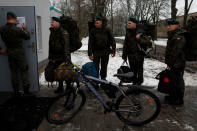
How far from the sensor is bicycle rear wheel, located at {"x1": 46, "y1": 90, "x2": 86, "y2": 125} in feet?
11.5

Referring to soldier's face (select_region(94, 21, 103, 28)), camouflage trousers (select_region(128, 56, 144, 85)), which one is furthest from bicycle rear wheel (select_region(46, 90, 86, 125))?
soldier's face (select_region(94, 21, 103, 28))

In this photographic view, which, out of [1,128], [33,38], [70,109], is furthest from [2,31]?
[70,109]

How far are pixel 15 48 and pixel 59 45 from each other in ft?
3.56

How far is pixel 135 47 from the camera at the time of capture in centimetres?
527

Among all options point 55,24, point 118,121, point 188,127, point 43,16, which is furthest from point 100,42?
point 43,16

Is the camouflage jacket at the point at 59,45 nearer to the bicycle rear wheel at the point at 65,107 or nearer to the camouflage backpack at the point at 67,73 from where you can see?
the camouflage backpack at the point at 67,73

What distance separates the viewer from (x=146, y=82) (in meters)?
6.69

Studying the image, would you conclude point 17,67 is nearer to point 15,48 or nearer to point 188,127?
point 15,48

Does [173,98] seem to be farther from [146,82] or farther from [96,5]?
[96,5]

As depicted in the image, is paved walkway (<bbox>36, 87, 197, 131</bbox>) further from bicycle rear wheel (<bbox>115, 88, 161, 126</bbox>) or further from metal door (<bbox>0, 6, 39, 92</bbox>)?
metal door (<bbox>0, 6, 39, 92</bbox>)

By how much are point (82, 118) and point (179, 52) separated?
2632 millimetres

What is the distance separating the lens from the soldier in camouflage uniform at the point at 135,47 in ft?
16.6

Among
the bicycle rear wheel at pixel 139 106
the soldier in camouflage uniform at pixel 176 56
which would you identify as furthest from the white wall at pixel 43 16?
the bicycle rear wheel at pixel 139 106

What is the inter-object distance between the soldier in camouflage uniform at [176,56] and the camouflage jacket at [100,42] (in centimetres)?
166
